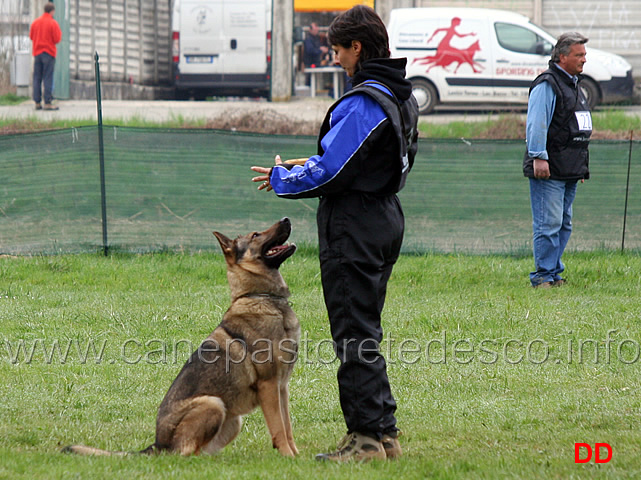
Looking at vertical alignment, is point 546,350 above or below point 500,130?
below

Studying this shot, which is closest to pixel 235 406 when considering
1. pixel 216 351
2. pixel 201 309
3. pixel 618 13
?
pixel 216 351

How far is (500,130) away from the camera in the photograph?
14.8 m

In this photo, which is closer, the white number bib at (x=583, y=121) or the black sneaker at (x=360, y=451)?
the black sneaker at (x=360, y=451)

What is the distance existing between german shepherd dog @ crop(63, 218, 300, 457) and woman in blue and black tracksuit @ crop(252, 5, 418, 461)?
357mm

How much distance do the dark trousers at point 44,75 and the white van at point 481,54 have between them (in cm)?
766

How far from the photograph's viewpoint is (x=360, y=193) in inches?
148

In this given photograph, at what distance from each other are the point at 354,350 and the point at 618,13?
20.6 meters

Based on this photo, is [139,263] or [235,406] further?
[139,263]

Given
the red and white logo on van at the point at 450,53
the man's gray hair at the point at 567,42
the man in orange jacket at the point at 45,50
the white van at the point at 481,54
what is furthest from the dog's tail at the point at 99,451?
the man in orange jacket at the point at 45,50

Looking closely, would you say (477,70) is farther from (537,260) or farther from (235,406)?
(235,406)

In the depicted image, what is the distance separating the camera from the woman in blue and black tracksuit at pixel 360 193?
3.66 metres

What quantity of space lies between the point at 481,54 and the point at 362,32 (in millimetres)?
14567

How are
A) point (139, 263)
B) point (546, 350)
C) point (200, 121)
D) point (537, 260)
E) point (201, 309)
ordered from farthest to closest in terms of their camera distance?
point (200, 121)
point (139, 263)
point (537, 260)
point (201, 309)
point (546, 350)

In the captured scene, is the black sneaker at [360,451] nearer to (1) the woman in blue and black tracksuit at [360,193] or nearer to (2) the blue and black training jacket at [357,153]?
(1) the woman in blue and black tracksuit at [360,193]
